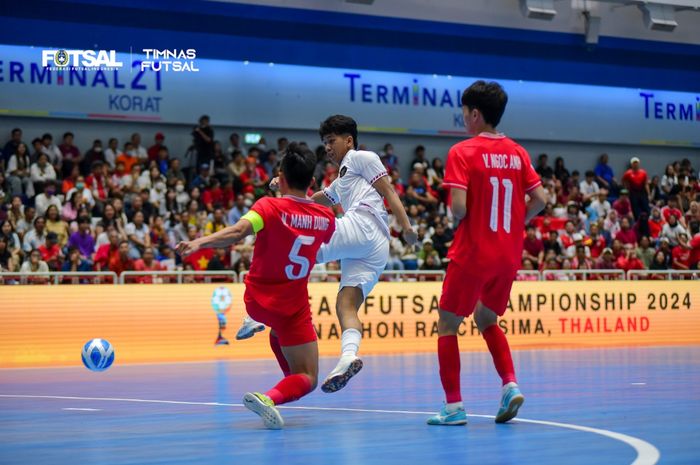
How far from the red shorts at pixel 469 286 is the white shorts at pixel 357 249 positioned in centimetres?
129

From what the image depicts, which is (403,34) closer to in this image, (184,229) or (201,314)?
(184,229)

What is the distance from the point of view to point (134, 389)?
37.3ft

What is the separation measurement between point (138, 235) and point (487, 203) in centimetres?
1315

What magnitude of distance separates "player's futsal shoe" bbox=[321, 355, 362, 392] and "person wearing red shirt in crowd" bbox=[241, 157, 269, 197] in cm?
1496

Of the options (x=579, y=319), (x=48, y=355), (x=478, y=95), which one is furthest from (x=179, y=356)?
(x=478, y=95)

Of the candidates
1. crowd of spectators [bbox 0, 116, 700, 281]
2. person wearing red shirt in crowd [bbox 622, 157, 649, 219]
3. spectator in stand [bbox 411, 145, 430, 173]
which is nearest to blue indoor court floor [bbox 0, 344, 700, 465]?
crowd of spectators [bbox 0, 116, 700, 281]

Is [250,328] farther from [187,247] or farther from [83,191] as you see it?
[83,191]

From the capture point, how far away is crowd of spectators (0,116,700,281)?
1894 centimetres

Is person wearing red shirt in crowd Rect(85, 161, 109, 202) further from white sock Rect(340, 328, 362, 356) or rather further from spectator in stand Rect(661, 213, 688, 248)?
white sock Rect(340, 328, 362, 356)

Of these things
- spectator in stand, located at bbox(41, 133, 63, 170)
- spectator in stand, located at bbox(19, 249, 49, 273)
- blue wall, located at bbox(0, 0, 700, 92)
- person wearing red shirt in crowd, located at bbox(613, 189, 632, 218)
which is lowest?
spectator in stand, located at bbox(19, 249, 49, 273)

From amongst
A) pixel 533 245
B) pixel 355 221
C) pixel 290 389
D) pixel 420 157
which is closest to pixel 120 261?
pixel 533 245

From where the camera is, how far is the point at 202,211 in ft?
71.0

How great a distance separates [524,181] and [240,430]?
2.75 m

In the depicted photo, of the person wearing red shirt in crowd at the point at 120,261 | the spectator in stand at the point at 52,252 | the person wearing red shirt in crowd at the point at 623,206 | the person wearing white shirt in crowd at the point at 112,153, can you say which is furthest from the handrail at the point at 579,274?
the person wearing white shirt in crowd at the point at 112,153
